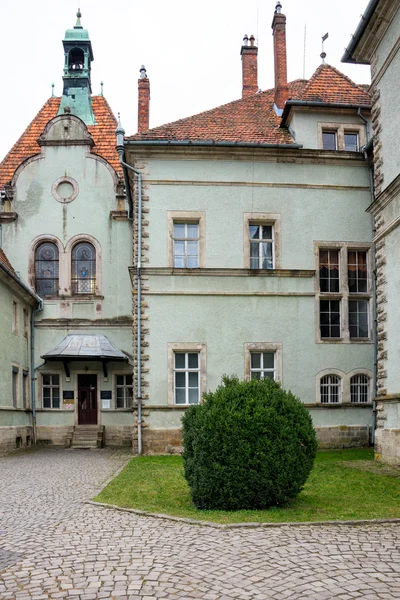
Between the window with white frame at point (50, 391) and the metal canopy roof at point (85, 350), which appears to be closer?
the metal canopy roof at point (85, 350)

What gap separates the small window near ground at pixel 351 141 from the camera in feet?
72.3

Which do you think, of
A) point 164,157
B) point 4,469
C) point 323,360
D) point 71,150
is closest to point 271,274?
point 323,360

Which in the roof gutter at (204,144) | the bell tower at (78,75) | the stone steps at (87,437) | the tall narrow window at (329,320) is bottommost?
the stone steps at (87,437)

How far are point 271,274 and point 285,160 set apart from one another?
12.1 ft

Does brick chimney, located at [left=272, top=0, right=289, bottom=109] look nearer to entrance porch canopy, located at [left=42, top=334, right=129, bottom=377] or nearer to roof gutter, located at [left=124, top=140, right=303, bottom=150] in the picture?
roof gutter, located at [left=124, top=140, right=303, bottom=150]

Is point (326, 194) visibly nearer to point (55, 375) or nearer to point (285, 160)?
point (285, 160)

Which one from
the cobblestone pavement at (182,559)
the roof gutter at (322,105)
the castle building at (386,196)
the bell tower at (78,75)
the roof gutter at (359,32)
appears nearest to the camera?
the cobblestone pavement at (182,559)

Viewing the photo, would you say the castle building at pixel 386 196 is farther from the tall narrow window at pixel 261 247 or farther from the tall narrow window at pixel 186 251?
the tall narrow window at pixel 186 251

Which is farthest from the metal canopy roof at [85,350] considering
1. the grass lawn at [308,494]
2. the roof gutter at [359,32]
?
the roof gutter at [359,32]

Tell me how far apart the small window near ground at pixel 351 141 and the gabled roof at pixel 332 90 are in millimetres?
1008

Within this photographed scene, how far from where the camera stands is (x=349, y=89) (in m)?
22.8

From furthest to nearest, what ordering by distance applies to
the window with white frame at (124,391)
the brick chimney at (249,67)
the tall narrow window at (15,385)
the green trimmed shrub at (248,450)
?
1. the brick chimney at (249,67)
2. the window with white frame at (124,391)
3. the tall narrow window at (15,385)
4. the green trimmed shrub at (248,450)

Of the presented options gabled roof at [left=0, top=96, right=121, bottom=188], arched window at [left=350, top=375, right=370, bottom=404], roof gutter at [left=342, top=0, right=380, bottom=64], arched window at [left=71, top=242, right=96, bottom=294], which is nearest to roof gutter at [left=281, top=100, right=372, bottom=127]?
roof gutter at [left=342, top=0, right=380, bottom=64]

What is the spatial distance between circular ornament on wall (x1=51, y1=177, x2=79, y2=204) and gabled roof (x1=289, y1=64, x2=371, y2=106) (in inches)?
405
